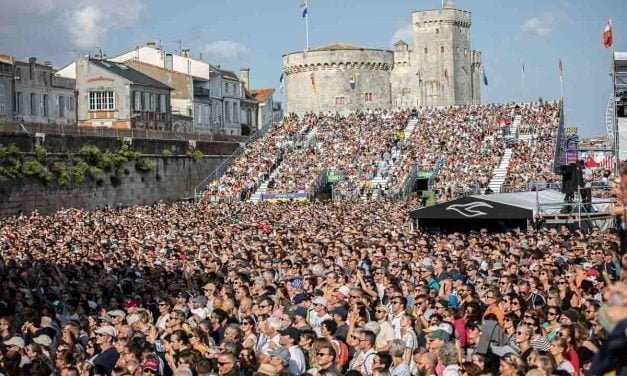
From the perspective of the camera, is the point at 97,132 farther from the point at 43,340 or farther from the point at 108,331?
the point at 108,331

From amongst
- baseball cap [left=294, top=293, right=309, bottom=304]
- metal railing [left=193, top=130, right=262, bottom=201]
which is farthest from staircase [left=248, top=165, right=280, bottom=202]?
baseball cap [left=294, top=293, right=309, bottom=304]

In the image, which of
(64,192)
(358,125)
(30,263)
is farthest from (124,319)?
(358,125)

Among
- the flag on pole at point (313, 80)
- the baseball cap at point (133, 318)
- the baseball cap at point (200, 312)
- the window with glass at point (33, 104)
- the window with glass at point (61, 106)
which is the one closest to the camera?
the baseball cap at point (133, 318)

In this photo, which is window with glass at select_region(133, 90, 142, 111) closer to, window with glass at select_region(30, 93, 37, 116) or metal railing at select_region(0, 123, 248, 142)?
window with glass at select_region(30, 93, 37, 116)

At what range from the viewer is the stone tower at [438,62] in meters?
81.1

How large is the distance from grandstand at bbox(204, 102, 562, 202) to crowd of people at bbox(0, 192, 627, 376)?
956 inches

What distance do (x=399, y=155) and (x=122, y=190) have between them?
14262 mm

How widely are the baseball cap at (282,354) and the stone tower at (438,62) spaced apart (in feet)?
239

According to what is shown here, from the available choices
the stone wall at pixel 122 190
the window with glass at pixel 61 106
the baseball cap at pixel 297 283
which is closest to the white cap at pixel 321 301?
the baseball cap at pixel 297 283

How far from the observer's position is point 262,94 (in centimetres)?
9638

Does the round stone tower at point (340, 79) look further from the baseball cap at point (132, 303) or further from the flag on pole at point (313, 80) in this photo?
the baseball cap at point (132, 303)

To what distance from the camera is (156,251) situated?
2117 cm

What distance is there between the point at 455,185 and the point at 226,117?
35.2 meters

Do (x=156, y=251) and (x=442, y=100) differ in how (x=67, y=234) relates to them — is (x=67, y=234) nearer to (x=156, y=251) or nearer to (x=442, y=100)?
(x=156, y=251)
